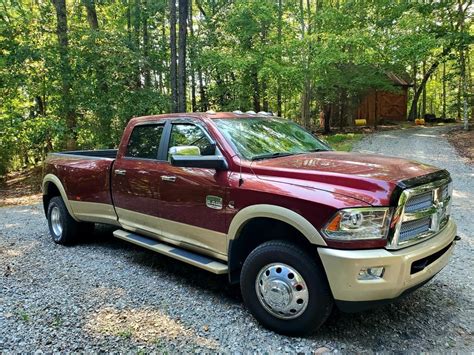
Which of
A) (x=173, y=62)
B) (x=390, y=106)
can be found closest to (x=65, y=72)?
(x=173, y=62)

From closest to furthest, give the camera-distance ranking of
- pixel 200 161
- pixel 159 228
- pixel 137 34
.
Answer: pixel 200 161
pixel 159 228
pixel 137 34

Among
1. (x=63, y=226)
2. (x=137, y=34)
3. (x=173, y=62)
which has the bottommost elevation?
(x=63, y=226)

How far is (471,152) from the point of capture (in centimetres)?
1428

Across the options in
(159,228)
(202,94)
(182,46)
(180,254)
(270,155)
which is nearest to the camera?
(270,155)

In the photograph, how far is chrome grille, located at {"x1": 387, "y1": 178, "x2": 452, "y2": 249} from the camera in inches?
110

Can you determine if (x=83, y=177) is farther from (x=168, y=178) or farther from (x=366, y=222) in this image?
(x=366, y=222)

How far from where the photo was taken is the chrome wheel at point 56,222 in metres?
6.02

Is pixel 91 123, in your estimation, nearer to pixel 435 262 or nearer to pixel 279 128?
pixel 279 128

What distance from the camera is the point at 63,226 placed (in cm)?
587

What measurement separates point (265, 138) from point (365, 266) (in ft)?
6.19

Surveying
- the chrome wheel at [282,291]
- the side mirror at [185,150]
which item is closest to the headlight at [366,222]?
the chrome wheel at [282,291]

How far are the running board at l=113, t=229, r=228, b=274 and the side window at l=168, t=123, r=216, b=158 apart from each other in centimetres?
107

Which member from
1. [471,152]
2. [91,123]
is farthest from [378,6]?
[91,123]

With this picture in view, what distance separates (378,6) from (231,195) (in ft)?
55.4
